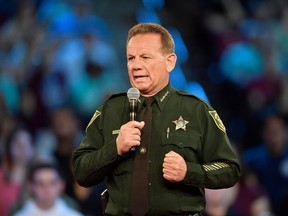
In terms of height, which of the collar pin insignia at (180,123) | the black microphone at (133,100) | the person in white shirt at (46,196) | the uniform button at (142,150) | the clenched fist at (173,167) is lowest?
the person in white shirt at (46,196)

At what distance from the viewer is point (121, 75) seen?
5879mm

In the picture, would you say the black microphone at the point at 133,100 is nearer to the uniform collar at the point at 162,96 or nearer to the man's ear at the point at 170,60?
the uniform collar at the point at 162,96

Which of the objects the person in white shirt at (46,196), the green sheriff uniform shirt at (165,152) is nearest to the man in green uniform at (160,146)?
the green sheriff uniform shirt at (165,152)

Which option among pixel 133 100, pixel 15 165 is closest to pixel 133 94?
pixel 133 100

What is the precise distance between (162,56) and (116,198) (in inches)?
22.5

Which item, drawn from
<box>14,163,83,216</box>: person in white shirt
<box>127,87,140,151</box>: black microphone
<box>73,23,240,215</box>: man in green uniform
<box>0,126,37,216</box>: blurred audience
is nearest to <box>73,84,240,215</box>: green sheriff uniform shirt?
<box>73,23,240,215</box>: man in green uniform

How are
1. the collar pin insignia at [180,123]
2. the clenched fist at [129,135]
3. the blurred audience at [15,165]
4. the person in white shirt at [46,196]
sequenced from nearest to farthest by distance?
the clenched fist at [129,135] → the collar pin insignia at [180,123] → the person in white shirt at [46,196] → the blurred audience at [15,165]

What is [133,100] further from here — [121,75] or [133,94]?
[121,75]

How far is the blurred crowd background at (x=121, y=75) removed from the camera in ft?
18.5

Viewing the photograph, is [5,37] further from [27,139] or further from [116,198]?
[116,198]

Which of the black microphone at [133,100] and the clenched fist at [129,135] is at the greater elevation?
the black microphone at [133,100]

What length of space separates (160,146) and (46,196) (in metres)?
3.21

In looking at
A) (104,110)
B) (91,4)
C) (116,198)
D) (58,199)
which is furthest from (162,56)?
(91,4)

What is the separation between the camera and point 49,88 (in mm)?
5789
